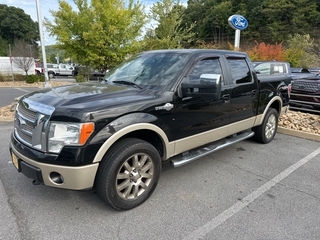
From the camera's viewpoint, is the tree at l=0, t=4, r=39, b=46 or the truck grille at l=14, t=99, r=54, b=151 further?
the tree at l=0, t=4, r=39, b=46

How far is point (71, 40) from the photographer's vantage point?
11.4m

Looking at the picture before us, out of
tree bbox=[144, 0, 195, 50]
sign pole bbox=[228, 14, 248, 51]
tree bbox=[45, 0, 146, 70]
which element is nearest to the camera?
tree bbox=[45, 0, 146, 70]

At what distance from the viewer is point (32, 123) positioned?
251cm

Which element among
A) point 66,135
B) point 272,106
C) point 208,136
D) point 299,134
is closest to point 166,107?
point 208,136

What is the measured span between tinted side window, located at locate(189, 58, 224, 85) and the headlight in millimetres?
1591

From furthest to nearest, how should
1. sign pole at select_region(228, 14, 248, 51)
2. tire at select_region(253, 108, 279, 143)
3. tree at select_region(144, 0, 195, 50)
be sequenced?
tree at select_region(144, 0, 195, 50) → sign pole at select_region(228, 14, 248, 51) → tire at select_region(253, 108, 279, 143)

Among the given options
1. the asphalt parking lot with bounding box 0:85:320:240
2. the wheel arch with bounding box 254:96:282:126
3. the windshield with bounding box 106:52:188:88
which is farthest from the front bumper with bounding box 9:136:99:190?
the wheel arch with bounding box 254:96:282:126

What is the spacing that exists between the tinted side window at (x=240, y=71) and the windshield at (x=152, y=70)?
1.06 metres

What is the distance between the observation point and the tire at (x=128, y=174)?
2502 millimetres

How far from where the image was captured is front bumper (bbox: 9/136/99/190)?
2.33m

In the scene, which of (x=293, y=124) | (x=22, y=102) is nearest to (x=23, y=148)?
(x=22, y=102)

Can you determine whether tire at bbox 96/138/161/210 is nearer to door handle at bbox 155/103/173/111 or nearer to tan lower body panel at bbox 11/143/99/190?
tan lower body panel at bbox 11/143/99/190

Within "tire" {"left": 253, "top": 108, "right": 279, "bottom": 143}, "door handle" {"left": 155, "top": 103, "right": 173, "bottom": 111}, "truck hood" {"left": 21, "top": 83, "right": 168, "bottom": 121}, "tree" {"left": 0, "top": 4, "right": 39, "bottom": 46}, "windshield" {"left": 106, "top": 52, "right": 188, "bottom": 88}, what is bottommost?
"tire" {"left": 253, "top": 108, "right": 279, "bottom": 143}

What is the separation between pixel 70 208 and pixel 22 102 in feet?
4.49
